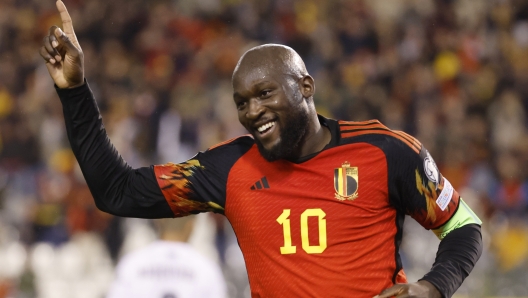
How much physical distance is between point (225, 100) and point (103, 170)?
181 inches

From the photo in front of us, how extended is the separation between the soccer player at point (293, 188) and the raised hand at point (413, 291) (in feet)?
0.32

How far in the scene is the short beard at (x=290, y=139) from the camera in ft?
9.67

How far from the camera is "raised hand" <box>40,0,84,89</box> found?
8.96 feet

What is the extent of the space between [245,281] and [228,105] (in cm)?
212

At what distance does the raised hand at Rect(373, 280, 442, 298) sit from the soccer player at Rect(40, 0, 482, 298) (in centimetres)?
10

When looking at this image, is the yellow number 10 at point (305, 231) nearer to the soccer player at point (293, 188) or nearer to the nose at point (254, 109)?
the soccer player at point (293, 188)

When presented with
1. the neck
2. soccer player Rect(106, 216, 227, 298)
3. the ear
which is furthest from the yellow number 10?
soccer player Rect(106, 216, 227, 298)

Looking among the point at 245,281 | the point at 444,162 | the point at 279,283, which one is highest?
the point at 279,283

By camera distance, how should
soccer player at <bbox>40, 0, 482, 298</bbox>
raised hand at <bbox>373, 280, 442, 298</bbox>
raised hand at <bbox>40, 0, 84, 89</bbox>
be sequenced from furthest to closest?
soccer player at <bbox>40, 0, 482, 298</bbox> < raised hand at <bbox>40, 0, 84, 89</bbox> < raised hand at <bbox>373, 280, 442, 298</bbox>

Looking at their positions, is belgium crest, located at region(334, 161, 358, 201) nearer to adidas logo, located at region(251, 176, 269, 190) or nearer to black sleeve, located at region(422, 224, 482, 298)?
adidas logo, located at region(251, 176, 269, 190)

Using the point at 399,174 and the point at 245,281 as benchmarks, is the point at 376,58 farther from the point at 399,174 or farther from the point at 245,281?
the point at 399,174

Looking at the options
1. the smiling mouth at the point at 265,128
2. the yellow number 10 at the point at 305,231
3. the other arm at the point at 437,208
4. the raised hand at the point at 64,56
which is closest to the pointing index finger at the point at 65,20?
the raised hand at the point at 64,56

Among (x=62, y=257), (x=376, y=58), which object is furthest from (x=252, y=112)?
(x=376, y=58)

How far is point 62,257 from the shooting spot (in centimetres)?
598
